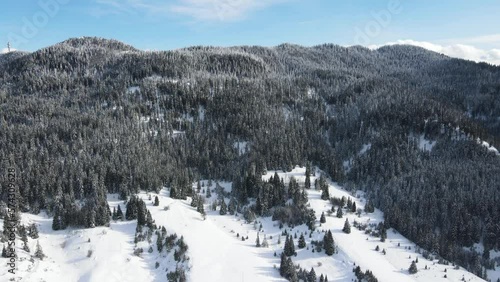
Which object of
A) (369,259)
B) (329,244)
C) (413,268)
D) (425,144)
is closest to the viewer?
(413,268)

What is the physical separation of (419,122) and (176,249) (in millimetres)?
148774

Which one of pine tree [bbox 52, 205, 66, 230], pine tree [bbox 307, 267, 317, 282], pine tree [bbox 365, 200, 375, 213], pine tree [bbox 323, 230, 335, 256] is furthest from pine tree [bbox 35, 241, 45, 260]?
pine tree [bbox 365, 200, 375, 213]

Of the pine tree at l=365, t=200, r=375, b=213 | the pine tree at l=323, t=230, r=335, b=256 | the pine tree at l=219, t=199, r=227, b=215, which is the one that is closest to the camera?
the pine tree at l=323, t=230, r=335, b=256

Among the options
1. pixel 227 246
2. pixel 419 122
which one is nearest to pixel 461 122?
pixel 419 122

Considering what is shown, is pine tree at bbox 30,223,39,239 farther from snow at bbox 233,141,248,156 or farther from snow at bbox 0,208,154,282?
snow at bbox 233,141,248,156

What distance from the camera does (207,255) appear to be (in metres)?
89.6

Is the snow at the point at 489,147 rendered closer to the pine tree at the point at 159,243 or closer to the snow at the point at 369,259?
the snow at the point at 369,259

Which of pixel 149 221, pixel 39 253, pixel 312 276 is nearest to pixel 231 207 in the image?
pixel 149 221

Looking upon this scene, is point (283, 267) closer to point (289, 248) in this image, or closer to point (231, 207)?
point (289, 248)

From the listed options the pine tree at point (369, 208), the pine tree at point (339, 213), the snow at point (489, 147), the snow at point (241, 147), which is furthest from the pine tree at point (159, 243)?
the snow at point (489, 147)

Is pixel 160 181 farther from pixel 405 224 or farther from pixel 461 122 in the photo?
pixel 461 122

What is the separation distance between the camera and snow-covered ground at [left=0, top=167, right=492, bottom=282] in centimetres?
8075

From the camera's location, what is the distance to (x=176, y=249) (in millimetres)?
89125

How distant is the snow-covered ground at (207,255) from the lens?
80.8 metres
